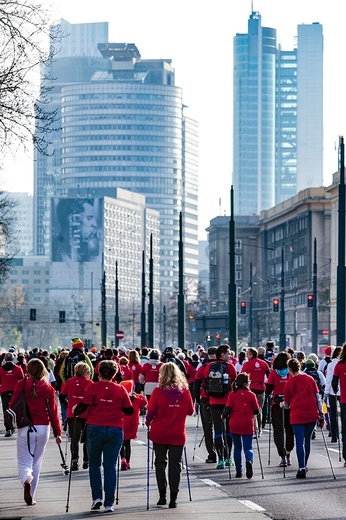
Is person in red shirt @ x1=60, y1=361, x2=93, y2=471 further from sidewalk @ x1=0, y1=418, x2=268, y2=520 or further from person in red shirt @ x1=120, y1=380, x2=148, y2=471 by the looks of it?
person in red shirt @ x1=120, y1=380, x2=148, y2=471

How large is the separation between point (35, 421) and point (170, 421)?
179 centimetres

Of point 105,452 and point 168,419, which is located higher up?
point 168,419

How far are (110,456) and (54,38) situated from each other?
384 inches

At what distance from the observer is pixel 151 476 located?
24.0m

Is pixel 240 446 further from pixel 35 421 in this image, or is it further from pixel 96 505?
pixel 96 505

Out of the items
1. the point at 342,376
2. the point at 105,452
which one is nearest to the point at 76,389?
the point at 342,376

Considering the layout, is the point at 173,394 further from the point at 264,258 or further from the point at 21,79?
the point at 264,258

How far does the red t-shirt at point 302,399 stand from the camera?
76.2 ft

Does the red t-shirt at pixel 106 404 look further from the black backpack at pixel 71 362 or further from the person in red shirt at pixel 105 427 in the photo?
the black backpack at pixel 71 362

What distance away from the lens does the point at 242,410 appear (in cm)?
2298

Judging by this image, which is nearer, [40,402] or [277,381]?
[40,402]

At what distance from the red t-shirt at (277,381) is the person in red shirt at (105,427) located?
7.76 m

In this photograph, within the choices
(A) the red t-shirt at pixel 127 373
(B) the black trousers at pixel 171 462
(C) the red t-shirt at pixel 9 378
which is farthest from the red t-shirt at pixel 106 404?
(C) the red t-shirt at pixel 9 378

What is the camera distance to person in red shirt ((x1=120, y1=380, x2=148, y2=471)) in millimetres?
22172
